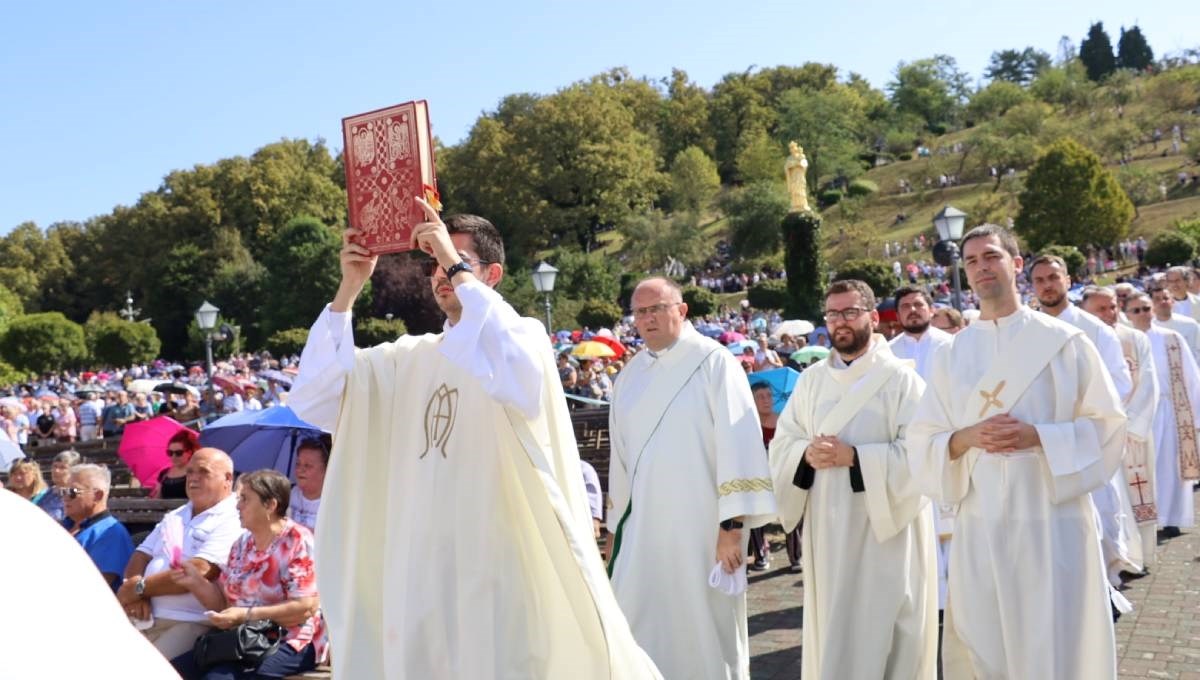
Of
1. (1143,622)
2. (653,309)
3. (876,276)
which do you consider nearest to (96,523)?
(653,309)

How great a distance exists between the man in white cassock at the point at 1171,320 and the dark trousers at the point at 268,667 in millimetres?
9341

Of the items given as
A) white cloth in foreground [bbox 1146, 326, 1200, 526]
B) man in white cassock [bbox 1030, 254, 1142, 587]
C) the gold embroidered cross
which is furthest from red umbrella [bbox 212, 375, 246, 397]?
the gold embroidered cross

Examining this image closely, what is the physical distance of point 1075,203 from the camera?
188 feet

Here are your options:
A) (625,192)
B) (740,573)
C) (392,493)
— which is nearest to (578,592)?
(392,493)

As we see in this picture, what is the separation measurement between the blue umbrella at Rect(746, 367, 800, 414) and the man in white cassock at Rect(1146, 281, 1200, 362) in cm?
388

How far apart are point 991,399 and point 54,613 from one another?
14.7ft

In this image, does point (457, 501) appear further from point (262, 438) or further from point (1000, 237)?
point (262, 438)

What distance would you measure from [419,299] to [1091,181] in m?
35.4

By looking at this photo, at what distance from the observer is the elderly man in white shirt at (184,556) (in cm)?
609

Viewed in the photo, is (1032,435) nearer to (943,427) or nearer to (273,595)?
(943,427)

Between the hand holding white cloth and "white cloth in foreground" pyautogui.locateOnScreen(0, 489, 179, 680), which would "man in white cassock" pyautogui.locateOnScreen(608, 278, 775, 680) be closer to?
the hand holding white cloth

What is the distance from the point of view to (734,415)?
554 centimetres

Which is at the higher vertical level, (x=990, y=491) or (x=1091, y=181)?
(x=1091, y=181)

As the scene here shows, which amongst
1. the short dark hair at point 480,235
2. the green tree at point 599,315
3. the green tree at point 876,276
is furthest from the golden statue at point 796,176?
the short dark hair at point 480,235
